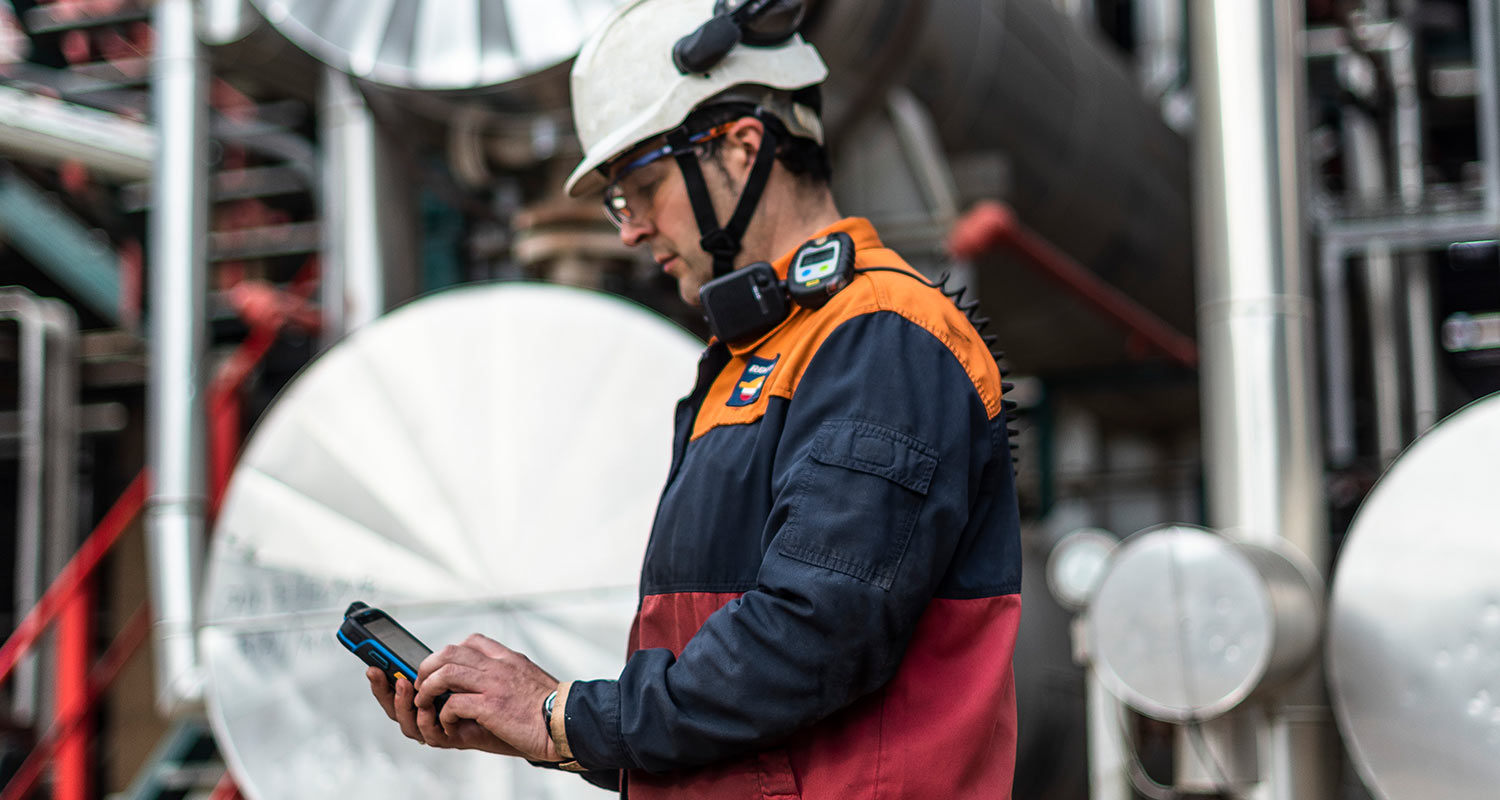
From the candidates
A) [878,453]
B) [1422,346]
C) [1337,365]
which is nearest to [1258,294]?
[1337,365]

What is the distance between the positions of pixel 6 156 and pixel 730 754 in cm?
650

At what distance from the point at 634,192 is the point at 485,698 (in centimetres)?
80

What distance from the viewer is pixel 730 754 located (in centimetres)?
170

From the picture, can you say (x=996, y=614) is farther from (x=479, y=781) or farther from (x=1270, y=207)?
(x=1270, y=207)

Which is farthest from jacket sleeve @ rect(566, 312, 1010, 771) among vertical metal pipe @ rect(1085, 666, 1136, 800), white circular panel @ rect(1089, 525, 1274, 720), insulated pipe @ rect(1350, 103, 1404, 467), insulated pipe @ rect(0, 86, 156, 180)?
insulated pipe @ rect(0, 86, 156, 180)

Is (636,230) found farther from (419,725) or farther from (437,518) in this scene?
(437,518)

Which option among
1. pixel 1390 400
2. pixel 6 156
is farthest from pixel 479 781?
pixel 1390 400

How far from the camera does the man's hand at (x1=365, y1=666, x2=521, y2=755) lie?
176 cm

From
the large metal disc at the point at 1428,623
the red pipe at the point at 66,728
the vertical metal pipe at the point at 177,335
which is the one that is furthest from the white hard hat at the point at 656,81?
the red pipe at the point at 66,728

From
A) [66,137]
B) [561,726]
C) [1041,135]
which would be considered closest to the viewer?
[561,726]

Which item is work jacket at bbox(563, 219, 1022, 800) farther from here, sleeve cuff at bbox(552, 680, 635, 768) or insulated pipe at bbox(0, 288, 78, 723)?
insulated pipe at bbox(0, 288, 78, 723)

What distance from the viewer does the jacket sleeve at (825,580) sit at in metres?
1.61

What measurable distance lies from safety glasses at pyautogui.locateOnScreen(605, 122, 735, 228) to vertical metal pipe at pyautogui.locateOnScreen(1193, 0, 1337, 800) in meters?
2.71

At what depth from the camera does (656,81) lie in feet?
6.87
